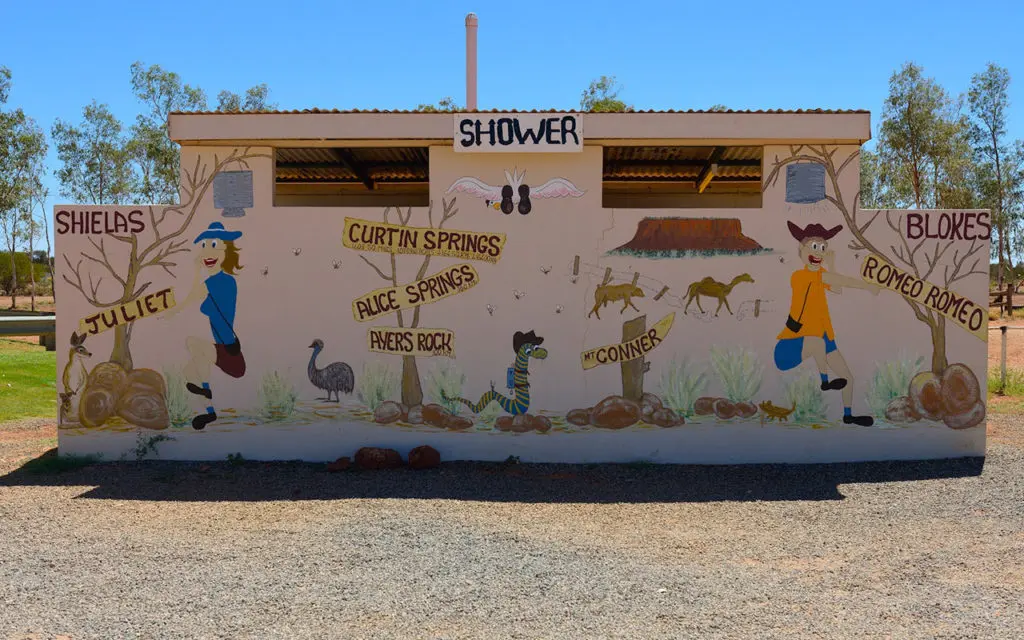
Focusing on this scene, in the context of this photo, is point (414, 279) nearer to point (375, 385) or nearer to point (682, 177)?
point (375, 385)

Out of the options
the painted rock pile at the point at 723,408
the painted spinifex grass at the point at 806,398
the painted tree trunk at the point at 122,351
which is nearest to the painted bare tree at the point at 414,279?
the painted tree trunk at the point at 122,351

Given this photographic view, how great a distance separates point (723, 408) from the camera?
10617mm

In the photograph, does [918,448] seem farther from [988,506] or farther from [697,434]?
[697,434]

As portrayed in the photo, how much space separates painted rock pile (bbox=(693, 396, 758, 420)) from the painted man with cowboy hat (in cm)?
62

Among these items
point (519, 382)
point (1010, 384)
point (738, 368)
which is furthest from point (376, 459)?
point (1010, 384)

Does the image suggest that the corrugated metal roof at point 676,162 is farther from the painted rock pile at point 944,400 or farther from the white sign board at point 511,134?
the painted rock pile at point 944,400

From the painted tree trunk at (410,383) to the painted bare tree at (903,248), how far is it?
15.4 ft

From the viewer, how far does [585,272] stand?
34.6ft

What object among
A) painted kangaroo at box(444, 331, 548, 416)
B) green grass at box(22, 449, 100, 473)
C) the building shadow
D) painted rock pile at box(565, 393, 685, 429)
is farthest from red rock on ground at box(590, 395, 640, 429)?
green grass at box(22, 449, 100, 473)

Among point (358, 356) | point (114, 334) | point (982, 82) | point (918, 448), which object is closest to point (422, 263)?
point (358, 356)

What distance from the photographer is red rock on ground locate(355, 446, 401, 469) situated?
409 inches

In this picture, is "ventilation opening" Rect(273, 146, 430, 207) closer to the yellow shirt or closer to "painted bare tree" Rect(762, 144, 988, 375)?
"painted bare tree" Rect(762, 144, 988, 375)

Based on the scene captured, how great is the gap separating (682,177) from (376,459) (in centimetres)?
706

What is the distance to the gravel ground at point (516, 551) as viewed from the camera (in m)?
5.83
